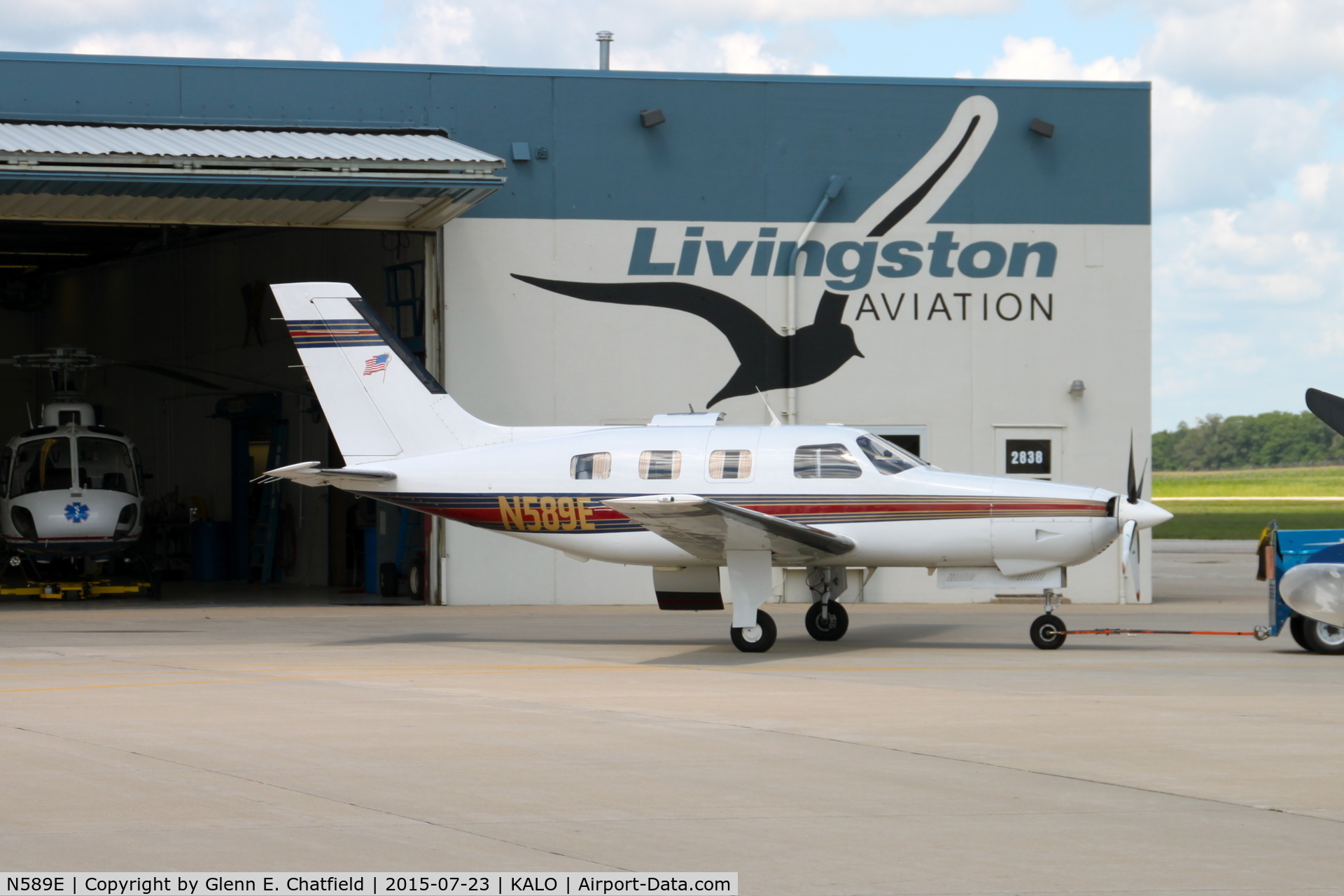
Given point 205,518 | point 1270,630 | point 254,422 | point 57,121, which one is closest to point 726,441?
point 1270,630

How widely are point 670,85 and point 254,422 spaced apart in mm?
12267

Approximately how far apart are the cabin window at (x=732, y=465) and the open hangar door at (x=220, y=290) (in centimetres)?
616

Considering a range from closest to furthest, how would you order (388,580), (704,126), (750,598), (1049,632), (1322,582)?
(1322,582) → (750,598) → (1049,632) → (704,126) → (388,580)

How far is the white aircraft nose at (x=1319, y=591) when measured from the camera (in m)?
12.1

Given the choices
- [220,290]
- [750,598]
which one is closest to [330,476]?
[750,598]

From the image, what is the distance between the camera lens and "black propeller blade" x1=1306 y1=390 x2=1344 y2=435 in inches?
513

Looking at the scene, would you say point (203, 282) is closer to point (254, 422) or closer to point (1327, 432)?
point (254, 422)

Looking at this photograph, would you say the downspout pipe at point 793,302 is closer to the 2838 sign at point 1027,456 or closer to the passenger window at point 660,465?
the 2838 sign at point 1027,456

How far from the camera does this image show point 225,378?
2992 cm

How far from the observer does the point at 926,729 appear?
9.10 m

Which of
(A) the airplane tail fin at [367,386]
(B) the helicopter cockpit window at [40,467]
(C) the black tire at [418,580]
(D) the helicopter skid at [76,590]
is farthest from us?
(B) the helicopter cockpit window at [40,467]

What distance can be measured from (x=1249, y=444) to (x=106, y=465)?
139994mm

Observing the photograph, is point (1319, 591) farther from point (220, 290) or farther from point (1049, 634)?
point (220, 290)

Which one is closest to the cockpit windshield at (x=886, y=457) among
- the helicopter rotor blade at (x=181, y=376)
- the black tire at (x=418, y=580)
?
the black tire at (x=418, y=580)
